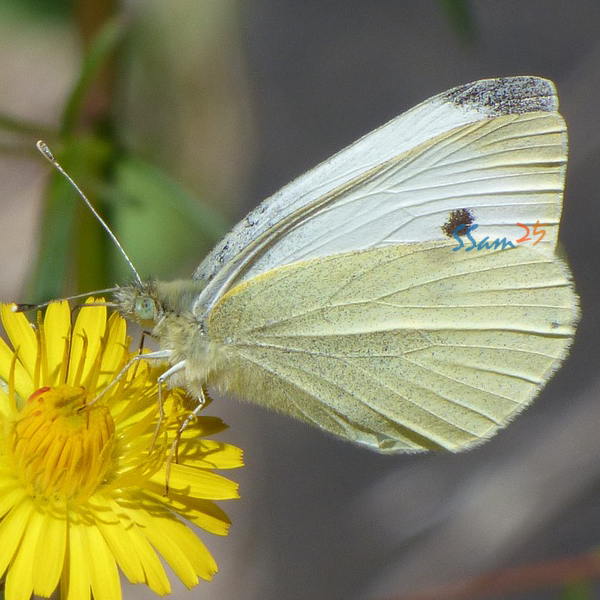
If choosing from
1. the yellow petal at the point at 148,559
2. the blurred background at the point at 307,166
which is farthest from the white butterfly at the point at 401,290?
the blurred background at the point at 307,166

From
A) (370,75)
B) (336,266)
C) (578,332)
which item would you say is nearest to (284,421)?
(578,332)

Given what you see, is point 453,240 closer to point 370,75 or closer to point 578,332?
point 578,332

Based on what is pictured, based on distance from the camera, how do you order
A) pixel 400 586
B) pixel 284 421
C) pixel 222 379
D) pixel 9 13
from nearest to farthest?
pixel 222 379 → pixel 9 13 → pixel 400 586 → pixel 284 421

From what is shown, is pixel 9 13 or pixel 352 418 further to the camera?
pixel 9 13

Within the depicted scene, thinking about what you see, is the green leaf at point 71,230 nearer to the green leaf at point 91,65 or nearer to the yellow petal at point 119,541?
the green leaf at point 91,65

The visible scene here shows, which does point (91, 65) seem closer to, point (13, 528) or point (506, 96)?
point (506, 96)

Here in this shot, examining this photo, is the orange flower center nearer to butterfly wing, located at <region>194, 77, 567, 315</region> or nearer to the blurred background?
butterfly wing, located at <region>194, 77, 567, 315</region>

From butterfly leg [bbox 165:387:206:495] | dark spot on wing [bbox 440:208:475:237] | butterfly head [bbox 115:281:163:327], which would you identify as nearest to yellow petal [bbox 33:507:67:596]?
butterfly leg [bbox 165:387:206:495]
